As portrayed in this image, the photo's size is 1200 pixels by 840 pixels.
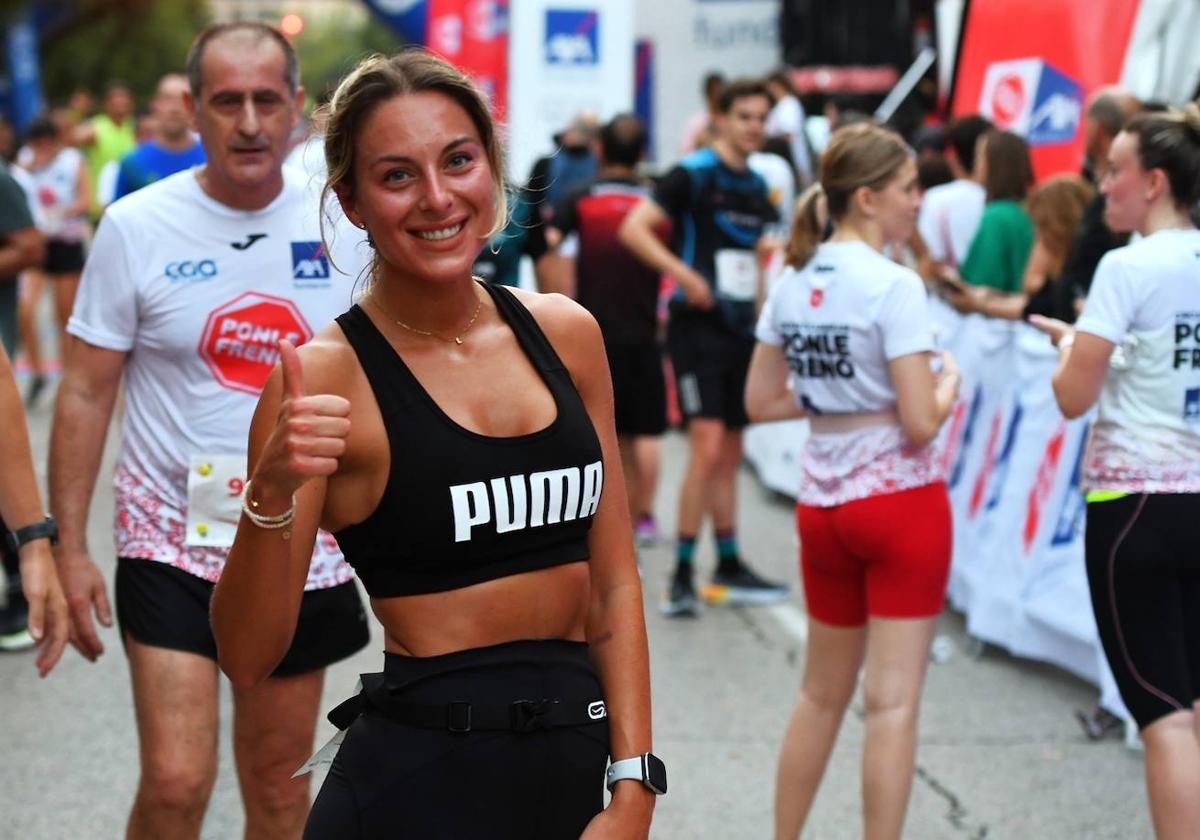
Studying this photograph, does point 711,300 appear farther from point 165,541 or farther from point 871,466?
point 165,541

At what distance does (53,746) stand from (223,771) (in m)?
0.66

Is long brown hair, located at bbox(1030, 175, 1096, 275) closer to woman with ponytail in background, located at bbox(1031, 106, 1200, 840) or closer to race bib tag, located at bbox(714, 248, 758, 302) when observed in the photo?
race bib tag, located at bbox(714, 248, 758, 302)

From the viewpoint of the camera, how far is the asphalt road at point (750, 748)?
4992 millimetres

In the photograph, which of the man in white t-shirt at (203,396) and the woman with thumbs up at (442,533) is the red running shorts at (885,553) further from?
the woman with thumbs up at (442,533)

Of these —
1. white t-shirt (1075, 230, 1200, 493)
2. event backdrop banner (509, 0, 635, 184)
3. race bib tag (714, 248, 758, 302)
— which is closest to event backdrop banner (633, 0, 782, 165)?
event backdrop banner (509, 0, 635, 184)

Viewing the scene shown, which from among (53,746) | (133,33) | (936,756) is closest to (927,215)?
(936,756)

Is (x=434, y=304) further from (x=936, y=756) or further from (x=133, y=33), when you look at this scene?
(x=133, y=33)

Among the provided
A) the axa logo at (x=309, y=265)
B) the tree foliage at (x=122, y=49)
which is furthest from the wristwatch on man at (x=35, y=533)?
the tree foliage at (x=122, y=49)

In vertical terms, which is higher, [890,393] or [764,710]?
[890,393]

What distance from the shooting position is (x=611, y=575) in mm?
2707

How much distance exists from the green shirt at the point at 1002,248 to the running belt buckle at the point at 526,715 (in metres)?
5.56

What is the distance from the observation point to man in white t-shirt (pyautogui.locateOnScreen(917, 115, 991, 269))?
8594 millimetres

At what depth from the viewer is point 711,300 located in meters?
7.60

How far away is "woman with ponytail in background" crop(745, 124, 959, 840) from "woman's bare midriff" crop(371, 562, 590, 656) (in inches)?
73.4
